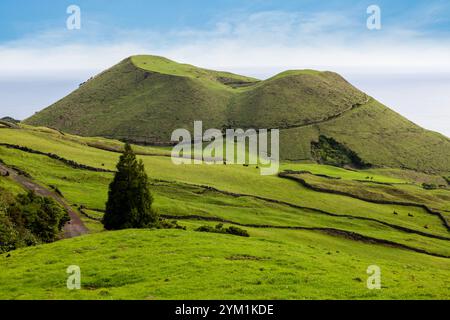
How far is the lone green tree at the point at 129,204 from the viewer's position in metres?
53.3

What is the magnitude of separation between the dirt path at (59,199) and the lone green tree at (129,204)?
6.77 meters

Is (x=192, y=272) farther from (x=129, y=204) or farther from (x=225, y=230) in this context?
(x=225, y=230)

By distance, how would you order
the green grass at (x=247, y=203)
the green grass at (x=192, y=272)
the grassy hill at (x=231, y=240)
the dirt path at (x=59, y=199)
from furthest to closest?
the green grass at (x=247, y=203), the dirt path at (x=59, y=199), the grassy hill at (x=231, y=240), the green grass at (x=192, y=272)

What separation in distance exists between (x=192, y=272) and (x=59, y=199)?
156ft

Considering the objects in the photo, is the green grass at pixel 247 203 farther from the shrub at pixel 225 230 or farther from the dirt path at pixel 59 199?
the shrub at pixel 225 230

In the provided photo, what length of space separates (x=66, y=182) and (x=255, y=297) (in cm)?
6829

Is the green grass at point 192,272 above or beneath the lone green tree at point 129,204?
beneath

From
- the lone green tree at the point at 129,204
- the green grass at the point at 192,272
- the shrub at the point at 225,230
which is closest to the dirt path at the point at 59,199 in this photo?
the lone green tree at the point at 129,204

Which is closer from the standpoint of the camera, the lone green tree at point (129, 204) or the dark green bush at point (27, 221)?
the dark green bush at point (27, 221)

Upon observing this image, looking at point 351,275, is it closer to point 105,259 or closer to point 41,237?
point 105,259

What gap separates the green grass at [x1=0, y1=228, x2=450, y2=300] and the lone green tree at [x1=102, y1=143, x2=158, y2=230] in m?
6.85

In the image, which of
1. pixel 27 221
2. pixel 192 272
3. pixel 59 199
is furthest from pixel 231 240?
pixel 59 199
